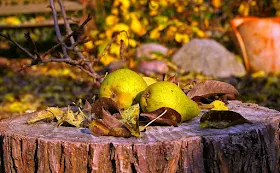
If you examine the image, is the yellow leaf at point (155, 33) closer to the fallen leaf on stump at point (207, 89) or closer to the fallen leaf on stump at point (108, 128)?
the fallen leaf on stump at point (207, 89)

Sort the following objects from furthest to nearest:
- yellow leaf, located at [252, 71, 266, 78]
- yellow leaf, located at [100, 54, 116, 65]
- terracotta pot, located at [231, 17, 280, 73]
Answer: yellow leaf, located at [100, 54, 116, 65] → terracotta pot, located at [231, 17, 280, 73] → yellow leaf, located at [252, 71, 266, 78]

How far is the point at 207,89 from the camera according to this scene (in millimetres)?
2455

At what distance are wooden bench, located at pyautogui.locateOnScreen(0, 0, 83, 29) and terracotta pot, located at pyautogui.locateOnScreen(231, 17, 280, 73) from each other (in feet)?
6.72

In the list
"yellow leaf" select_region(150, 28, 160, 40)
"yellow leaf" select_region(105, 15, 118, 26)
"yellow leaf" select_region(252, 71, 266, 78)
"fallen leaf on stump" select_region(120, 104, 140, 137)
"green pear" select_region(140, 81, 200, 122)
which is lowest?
"yellow leaf" select_region(252, 71, 266, 78)

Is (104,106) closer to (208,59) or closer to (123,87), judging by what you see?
(123,87)

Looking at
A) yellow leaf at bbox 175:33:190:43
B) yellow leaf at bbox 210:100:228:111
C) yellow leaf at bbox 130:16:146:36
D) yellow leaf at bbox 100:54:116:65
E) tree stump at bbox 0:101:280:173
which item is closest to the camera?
tree stump at bbox 0:101:280:173

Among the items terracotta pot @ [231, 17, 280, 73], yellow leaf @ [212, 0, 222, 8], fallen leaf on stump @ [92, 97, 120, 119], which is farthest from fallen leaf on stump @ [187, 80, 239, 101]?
yellow leaf @ [212, 0, 222, 8]

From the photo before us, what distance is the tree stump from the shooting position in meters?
1.83

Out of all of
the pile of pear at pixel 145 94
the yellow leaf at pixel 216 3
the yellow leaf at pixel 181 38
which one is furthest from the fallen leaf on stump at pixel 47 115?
the yellow leaf at pixel 216 3

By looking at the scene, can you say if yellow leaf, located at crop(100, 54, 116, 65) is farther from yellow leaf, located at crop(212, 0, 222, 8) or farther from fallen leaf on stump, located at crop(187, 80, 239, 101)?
fallen leaf on stump, located at crop(187, 80, 239, 101)

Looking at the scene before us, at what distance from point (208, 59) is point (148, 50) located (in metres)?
0.74

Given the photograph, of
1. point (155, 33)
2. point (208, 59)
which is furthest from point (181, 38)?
point (208, 59)

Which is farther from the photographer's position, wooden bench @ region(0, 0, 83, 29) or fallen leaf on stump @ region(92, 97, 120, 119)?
wooden bench @ region(0, 0, 83, 29)

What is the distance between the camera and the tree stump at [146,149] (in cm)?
183
